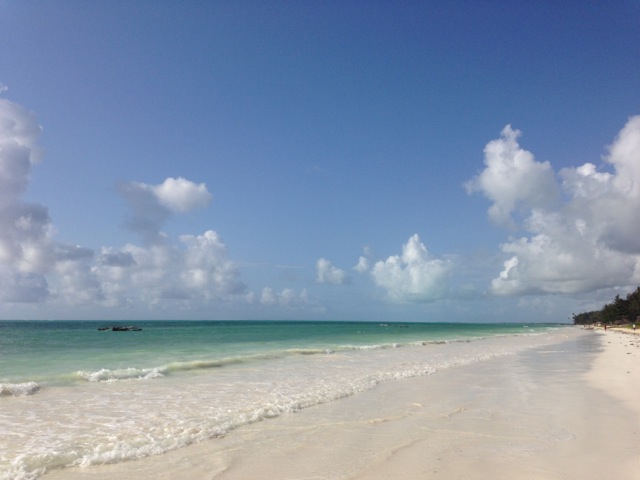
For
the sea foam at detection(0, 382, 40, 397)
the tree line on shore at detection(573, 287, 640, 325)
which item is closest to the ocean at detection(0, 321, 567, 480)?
the sea foam at detection(0, 382, 40, 397)

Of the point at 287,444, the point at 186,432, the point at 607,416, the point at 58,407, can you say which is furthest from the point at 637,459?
the point at 58,407

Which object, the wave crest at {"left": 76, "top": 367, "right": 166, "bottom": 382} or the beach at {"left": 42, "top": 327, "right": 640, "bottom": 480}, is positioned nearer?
the beach at {"left": 42, "top": 327, "right": 640, "bottom": 480}

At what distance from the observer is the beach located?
7.35 metres

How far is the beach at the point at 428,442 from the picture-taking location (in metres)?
7.35

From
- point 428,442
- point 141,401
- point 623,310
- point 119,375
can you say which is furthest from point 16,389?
point 623,310

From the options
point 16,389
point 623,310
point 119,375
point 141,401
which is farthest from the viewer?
point 623,310

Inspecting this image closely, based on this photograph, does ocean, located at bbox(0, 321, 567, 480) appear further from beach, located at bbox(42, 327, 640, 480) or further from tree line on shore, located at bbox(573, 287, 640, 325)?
tree line on shore, located at bbox(573, 287, 640, 325)

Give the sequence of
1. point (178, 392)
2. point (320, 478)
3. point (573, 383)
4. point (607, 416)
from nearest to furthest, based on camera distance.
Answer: point (320, 478), point (607, 416), point (178, 392), point (573, 383)

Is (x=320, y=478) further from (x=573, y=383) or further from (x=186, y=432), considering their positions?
(x=573, y=383)

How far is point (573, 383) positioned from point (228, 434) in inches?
577

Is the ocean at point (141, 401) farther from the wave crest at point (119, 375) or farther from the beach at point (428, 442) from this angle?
the beach at point (428, 442)

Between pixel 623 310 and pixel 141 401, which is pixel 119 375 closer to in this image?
pixel 141 401

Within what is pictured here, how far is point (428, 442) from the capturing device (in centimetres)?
899

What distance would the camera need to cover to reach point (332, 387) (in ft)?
53.6
